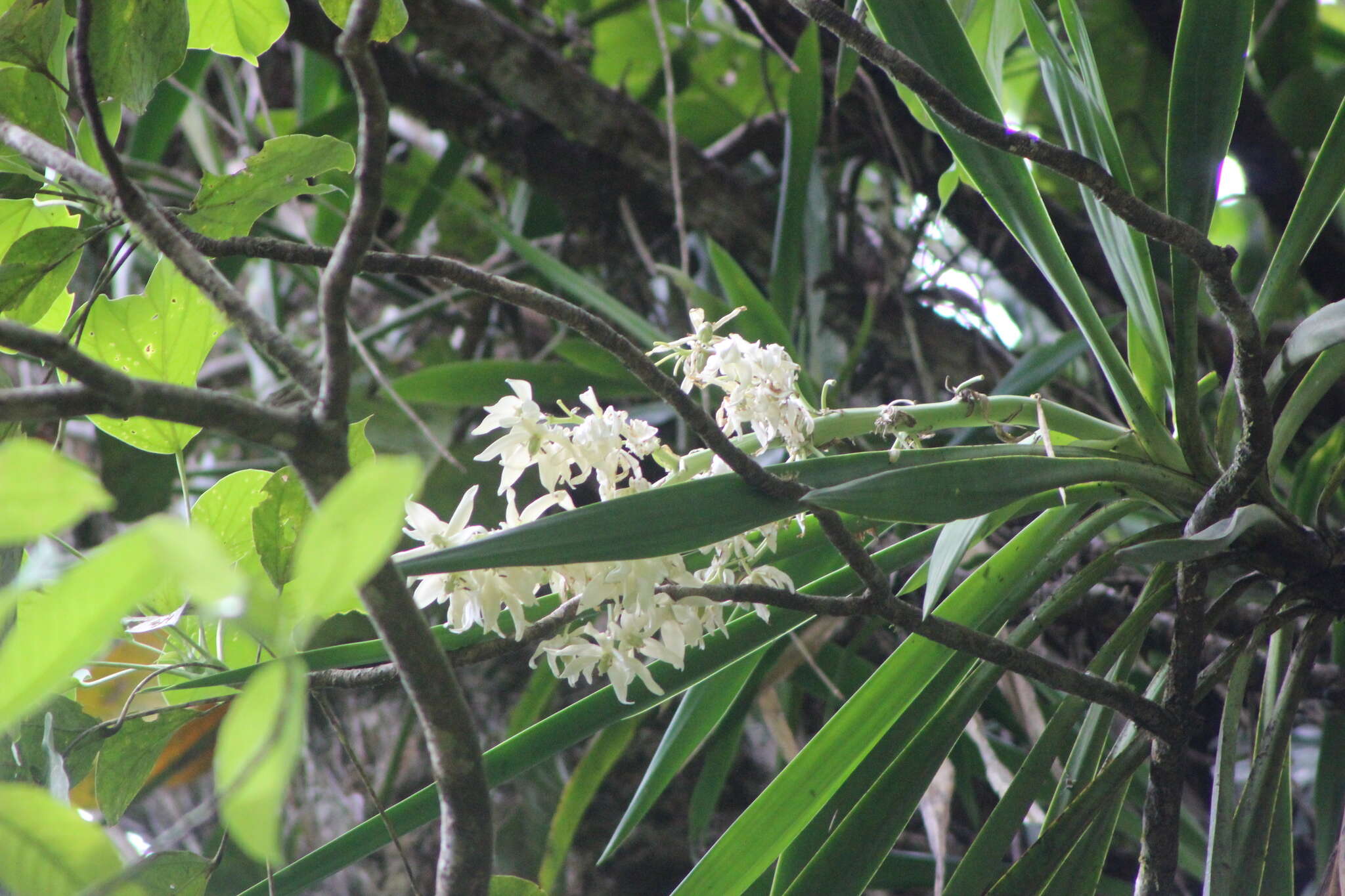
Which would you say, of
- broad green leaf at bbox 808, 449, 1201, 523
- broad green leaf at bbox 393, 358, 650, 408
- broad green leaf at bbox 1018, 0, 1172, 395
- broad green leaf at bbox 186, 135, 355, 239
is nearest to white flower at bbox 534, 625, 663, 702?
broad green leaf at bbox 808, 449, 1201, 523

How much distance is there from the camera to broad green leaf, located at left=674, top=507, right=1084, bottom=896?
451 mm

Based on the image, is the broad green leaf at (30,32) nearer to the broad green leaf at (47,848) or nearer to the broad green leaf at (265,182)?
the broad green leaf at (265,182)

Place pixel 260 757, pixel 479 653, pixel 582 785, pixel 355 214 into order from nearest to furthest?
pixel 260 757, pixel 355 214, pixel 479 653, pixel 582 785

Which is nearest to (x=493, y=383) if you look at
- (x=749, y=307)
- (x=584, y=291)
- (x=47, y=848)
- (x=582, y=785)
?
(x=584, y=291)

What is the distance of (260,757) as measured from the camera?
12 centimetres

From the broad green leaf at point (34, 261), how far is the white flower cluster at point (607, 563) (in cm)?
18

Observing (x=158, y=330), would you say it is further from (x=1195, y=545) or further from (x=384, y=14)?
(x=1195, y=545)

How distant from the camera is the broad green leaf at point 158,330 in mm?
409

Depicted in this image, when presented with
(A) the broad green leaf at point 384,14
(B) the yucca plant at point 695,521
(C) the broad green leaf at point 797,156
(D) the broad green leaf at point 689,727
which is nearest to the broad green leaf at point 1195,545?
(B) the yucca plant at point 695,521

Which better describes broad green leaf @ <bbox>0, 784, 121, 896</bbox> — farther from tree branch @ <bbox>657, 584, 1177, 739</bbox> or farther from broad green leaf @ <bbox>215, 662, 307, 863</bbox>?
tree branch @ <bbox>657, 584, 1177, 739</bbox>

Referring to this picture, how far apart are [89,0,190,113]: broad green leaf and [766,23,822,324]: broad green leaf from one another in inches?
21.7

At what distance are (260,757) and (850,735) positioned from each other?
393 mm

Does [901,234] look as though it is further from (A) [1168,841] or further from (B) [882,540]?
(A) [1168,841]

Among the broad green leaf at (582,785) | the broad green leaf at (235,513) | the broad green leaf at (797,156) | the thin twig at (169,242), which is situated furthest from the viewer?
the broad green leaf at (797,156)
